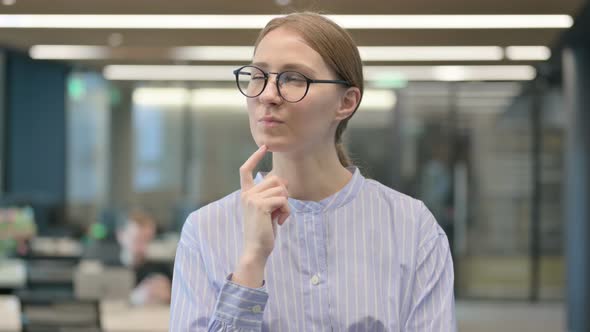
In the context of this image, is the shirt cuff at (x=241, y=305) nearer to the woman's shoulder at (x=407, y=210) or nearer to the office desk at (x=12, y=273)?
the woman's shoulder at (x=407, y=210)

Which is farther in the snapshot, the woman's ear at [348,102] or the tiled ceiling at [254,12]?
the tiled ceiling at [254,12]

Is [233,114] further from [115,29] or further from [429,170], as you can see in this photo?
[115,29]

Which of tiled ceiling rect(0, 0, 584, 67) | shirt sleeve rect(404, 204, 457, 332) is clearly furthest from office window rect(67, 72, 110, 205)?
shirt sleeve rect(404, 204, 457, 332)

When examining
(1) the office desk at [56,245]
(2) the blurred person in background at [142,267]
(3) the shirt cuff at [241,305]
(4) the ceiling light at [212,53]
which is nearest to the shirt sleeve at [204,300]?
(3) the shirt cuff at [241,305]

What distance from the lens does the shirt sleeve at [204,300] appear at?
3.93 ft

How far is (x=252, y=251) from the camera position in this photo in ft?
3.97

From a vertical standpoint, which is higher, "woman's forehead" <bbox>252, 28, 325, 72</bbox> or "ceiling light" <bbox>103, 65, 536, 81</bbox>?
"ceiling light" <bbox>103, 65, 536, 81</bbox>

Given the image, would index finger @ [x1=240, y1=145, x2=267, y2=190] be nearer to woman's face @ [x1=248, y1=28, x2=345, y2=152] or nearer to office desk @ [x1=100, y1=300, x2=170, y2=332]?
woman's face @ [x1=248, y1=28, x2=345, y2=152]

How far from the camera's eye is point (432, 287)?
1298 millimetres

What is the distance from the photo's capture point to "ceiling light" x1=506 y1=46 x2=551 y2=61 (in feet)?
26.8

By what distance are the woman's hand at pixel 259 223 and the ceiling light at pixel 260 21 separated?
17.9ft

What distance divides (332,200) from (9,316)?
4.32 m

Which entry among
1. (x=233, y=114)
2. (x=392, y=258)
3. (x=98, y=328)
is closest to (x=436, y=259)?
(x=392, y=258)

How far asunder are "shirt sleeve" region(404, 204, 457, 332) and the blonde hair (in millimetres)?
279
